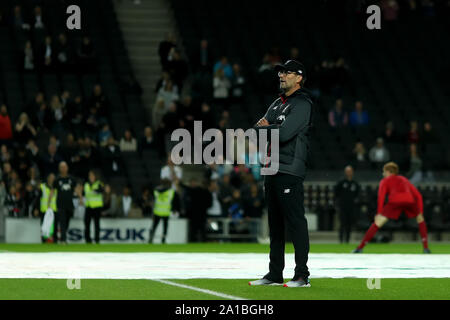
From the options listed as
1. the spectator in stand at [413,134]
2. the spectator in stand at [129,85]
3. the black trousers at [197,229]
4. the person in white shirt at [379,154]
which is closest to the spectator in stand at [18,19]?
the spectator in stand at [129,85]

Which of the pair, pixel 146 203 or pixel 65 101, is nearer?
pixel 146 203

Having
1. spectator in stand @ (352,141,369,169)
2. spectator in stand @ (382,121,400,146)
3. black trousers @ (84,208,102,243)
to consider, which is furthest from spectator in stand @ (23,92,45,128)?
spectator in stand @ (382,121,400,146)

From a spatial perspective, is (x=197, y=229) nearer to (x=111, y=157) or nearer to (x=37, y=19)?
(x=111, y=157)

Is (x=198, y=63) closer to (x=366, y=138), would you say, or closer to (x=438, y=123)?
(x=366, y=138)

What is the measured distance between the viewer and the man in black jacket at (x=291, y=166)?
34.5ft

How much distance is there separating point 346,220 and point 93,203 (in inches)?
276

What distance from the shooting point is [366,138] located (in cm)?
3275

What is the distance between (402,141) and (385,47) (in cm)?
596

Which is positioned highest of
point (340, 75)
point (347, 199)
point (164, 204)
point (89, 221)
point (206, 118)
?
point (340, 75)

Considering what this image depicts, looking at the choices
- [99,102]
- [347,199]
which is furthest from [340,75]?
[99,102]

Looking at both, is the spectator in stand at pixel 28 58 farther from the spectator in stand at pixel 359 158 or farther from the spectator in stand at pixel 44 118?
the spectator in stand at pixel 359 158

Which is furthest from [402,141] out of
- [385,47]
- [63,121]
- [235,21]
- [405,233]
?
[63,121]

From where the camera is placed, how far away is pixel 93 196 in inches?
1028

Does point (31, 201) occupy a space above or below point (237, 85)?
below
